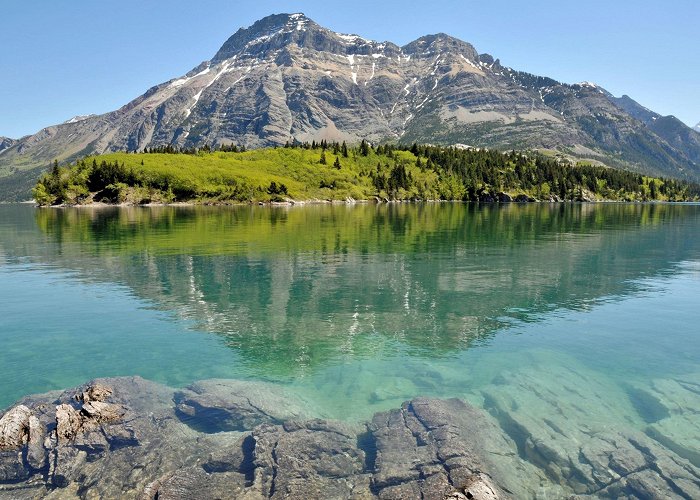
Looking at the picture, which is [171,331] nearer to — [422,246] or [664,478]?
[664,478]

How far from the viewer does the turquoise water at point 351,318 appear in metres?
23.3

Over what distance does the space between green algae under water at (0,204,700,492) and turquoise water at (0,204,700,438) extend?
161mm

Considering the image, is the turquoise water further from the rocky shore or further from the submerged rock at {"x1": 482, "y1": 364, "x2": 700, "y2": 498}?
the rocky shore

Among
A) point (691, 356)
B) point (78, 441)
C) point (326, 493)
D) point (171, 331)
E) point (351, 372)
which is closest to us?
point (326, 493)

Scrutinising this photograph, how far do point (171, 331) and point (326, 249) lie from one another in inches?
1434

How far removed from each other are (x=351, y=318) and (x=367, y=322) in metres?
1.44

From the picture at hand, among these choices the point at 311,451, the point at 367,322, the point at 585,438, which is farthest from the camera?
the point at 367,322

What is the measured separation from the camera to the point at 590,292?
41.3 metres

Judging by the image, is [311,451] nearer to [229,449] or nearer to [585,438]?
[229,449]

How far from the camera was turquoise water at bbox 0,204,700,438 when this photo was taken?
23.3 metres

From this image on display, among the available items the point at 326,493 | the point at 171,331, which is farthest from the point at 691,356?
the point at 171,331

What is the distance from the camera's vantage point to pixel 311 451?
1583 centimetres

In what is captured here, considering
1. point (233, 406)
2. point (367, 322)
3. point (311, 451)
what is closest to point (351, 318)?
point (367, 322)

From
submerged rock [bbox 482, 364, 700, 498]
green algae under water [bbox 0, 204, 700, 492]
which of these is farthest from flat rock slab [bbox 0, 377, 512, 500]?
green algae under water [bbox 0, 204, 700, 492]
